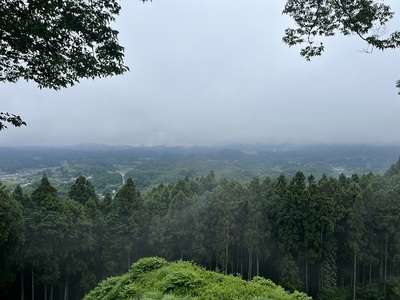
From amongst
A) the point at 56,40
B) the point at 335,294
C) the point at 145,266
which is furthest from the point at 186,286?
the point at 335,294

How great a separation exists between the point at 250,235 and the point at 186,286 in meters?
23.3

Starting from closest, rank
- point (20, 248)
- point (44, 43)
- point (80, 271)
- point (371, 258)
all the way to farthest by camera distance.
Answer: point (44, 43) < point (20, 248) < point (80, 271) < point (371, 258)

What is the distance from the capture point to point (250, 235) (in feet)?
99.1

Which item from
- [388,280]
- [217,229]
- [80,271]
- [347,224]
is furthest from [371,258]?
[80,271]

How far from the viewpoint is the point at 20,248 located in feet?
80.8

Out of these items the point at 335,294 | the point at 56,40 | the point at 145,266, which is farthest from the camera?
the point at 335,294

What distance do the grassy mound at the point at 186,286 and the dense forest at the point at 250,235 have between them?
18.4 meters

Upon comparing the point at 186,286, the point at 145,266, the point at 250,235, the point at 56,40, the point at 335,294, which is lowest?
the point at 335,294

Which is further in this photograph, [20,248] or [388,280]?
[388,280]

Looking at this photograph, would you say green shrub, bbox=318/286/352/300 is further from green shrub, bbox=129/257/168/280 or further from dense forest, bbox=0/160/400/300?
green shrub, bbox=129/257/168/280

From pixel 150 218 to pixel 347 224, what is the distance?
825 inches

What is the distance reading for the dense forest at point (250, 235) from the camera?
28.0 metres

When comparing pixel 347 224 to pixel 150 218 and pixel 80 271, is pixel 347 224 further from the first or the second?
pixel 80 271

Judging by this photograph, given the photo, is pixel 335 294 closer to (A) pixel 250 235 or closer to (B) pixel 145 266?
(A) pixel 250 235
